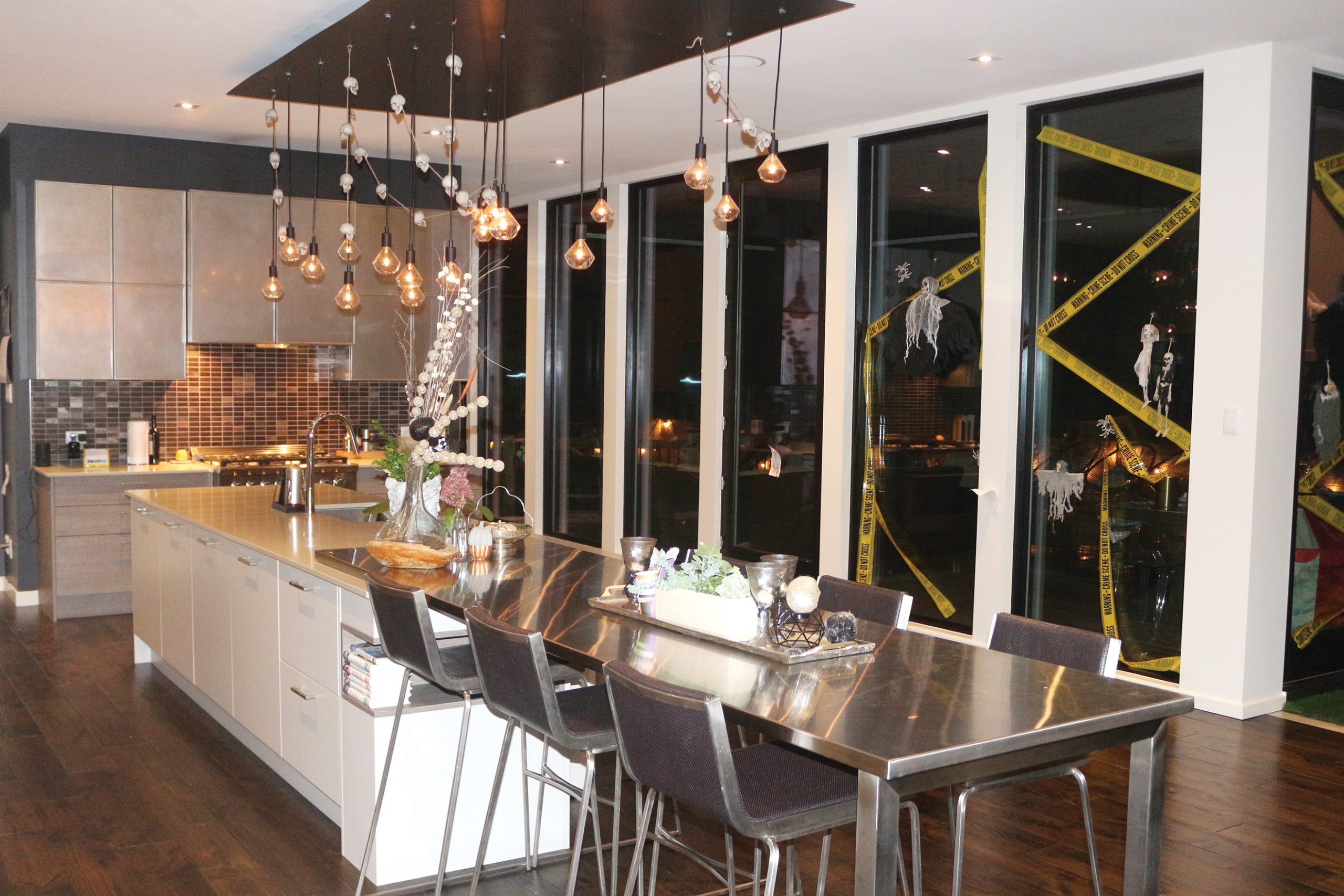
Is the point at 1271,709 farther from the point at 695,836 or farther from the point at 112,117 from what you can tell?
the point at 112,117

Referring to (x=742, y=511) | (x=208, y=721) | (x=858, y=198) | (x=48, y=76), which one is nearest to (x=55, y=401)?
(x=48, y=76)

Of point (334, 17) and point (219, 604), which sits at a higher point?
point (334, 17)

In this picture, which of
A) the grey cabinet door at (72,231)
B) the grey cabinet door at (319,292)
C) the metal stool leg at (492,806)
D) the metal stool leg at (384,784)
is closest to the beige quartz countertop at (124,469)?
the grey cabinet door at (319,292)

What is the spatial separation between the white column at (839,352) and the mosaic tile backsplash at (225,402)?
10.6 feet

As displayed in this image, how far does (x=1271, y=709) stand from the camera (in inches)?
205

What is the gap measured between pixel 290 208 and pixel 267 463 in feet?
5.71

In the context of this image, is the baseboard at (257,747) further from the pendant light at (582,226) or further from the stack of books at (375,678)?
the pendant light at (582,226)

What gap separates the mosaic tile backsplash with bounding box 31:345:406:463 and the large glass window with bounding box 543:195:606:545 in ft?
4.35

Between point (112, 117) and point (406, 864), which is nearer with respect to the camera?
point (406, 864)

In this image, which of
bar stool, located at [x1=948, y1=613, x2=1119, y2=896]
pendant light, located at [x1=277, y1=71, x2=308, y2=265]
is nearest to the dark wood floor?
bar stool, located at [x1=948, y1=613, x2=1119, y2=896]

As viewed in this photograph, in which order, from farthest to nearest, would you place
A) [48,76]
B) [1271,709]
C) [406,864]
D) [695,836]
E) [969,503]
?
[969,503]
[48,76]
[1271,709]
[695,836]
[406,864]

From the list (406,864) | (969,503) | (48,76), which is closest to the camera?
(406,864)

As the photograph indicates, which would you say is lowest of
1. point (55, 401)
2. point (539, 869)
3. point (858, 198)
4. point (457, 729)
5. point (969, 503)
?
point (539, 869)

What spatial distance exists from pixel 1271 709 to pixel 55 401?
7008mm
